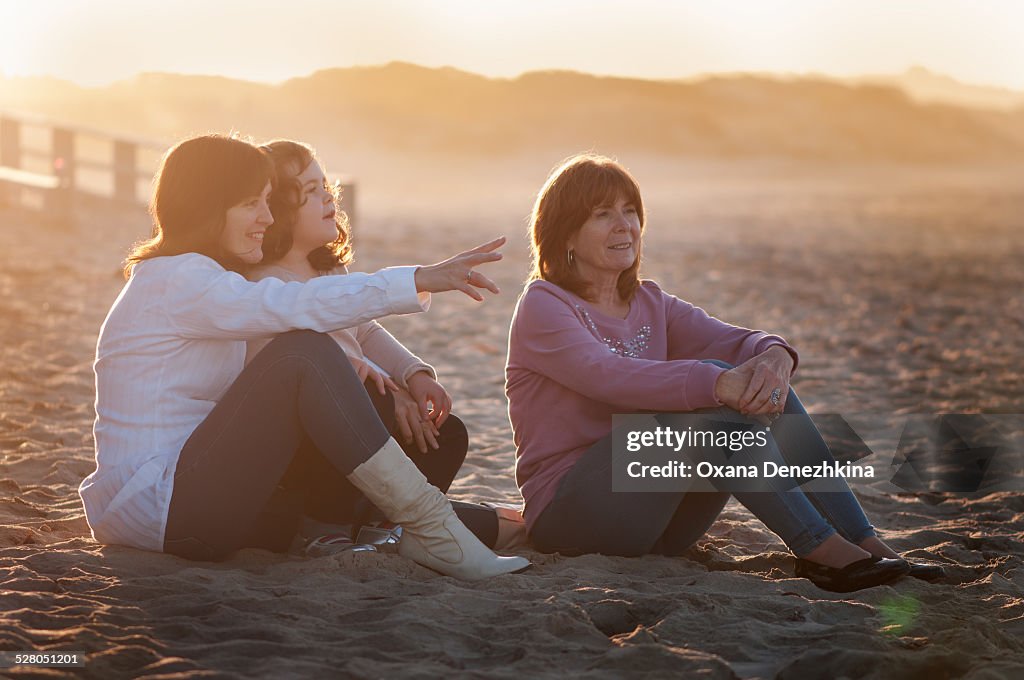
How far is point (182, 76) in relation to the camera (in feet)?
216

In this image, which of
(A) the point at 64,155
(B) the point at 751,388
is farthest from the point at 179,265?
(A) the point at 64,155

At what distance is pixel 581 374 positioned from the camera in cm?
339

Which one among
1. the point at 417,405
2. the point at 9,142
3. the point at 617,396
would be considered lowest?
the point at 417,405

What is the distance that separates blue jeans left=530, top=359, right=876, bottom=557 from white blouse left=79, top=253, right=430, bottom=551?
703mm

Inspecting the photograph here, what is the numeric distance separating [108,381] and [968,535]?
278cm

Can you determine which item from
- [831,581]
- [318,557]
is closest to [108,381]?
[318,557]

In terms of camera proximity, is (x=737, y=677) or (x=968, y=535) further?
(x=968, y=535)

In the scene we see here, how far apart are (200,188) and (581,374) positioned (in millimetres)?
1146

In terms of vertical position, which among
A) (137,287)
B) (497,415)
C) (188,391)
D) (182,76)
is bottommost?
(497,415)

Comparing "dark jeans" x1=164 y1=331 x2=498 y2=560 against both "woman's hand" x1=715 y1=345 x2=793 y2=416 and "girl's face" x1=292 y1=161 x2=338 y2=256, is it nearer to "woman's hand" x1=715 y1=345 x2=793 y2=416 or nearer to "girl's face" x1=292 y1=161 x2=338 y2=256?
"girl's face" x1=292 y1=161 x2=338 y2=256

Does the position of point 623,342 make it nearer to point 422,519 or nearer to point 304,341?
point 422,519

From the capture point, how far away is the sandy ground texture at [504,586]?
268 centimetres

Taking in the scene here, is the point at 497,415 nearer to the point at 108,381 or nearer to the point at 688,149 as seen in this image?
the point at 108,381

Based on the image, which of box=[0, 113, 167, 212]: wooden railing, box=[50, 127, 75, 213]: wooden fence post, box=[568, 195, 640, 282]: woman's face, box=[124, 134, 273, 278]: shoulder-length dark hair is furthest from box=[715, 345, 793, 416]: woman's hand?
box=[50, 127, 75, 213]: wooden fence post
